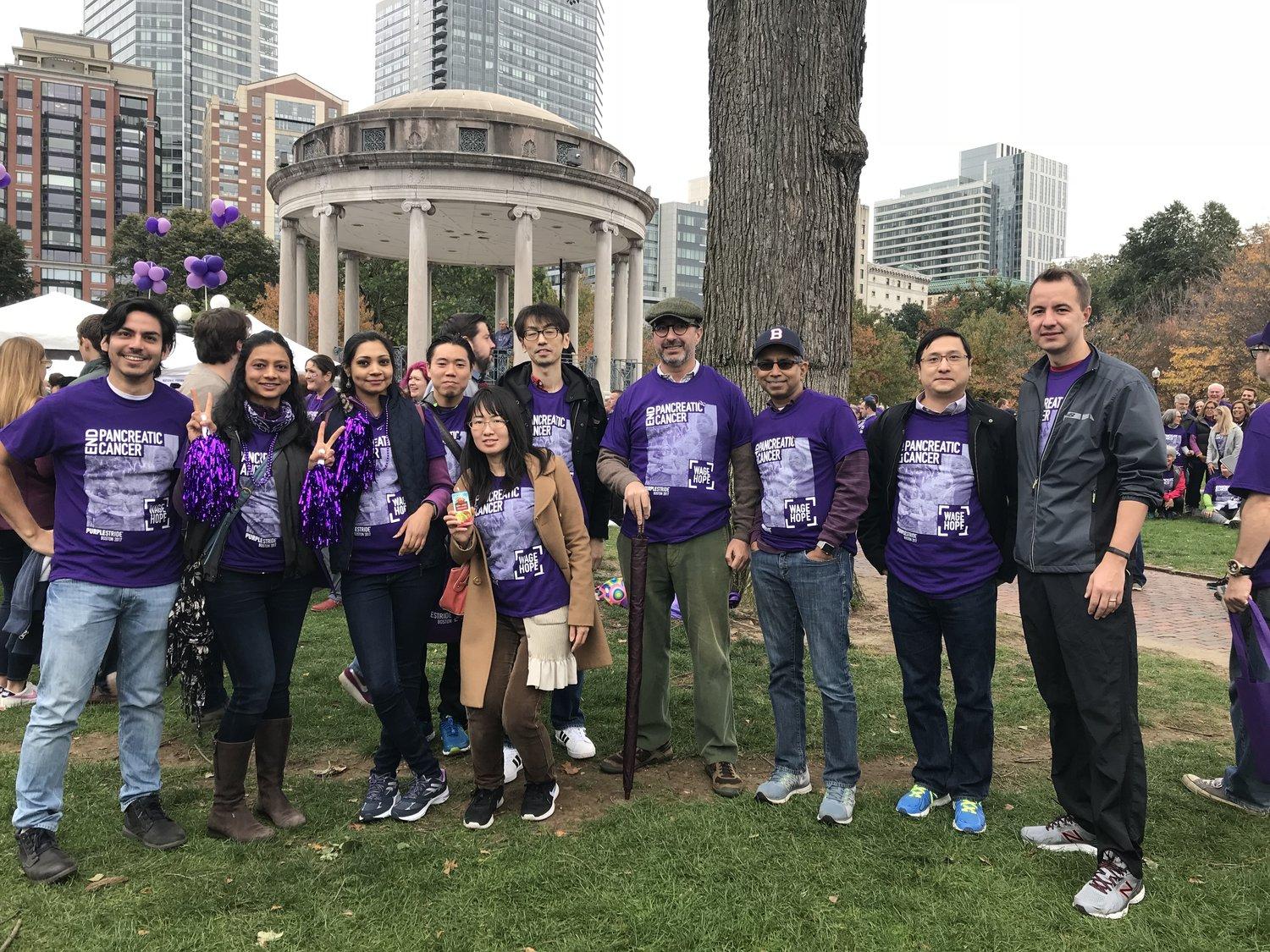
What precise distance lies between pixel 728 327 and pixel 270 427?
12.8 ft

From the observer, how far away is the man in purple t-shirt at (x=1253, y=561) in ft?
12.1

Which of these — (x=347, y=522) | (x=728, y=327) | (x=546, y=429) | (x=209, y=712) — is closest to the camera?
(x=347, y=522)

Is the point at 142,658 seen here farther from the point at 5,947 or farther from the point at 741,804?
the point at 741,804

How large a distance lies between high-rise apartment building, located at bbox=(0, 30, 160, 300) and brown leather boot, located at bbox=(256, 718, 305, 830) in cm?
11457

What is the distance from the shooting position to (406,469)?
388 cm

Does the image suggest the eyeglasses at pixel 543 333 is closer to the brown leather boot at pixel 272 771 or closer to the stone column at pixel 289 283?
the brown leather boot at pixel 272 771

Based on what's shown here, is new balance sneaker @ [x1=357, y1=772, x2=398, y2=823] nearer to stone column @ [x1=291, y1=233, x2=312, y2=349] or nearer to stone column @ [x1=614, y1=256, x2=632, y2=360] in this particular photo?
stone column @ [x1=291, y1=233, x2=312, y2=349]

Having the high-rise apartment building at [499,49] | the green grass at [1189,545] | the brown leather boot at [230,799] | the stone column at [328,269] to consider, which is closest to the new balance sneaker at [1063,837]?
the brown leather boot at [230,799]

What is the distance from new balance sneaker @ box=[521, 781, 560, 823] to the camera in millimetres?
3938

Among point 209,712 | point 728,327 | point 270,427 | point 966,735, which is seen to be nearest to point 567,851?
point 966,735

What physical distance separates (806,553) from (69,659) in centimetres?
307

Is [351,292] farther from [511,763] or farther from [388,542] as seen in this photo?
[388,542]

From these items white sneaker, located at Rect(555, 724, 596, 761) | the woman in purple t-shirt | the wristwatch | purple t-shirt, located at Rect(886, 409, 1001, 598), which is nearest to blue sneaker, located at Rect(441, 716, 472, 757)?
white sneaker, located at Rect(555, 724, 596, 761)

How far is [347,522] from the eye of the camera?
378 centimetres
